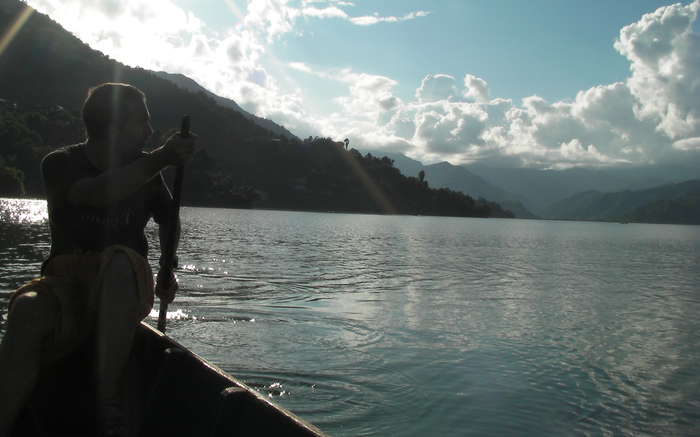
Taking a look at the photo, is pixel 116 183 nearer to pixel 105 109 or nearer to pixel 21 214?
pixel 105 109

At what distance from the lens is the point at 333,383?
967 centimetres

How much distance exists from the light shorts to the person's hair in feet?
3.24

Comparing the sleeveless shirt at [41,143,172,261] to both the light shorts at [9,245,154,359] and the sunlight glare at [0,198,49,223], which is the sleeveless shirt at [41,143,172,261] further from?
the sunlight glare at [0,198,49,223]

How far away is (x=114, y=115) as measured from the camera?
4375 millimetres

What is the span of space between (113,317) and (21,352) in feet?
1.98

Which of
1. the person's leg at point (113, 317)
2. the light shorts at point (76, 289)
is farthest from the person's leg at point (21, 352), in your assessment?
the person's leg at point (113, 317)

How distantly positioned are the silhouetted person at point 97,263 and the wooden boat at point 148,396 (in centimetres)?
38

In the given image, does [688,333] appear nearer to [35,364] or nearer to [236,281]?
[236,281]

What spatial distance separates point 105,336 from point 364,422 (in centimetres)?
504

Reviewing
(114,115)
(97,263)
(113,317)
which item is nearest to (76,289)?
(97,263)

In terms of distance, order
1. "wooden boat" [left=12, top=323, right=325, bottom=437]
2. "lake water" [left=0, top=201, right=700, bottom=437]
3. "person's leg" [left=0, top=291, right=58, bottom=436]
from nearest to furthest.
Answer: "person's leg" [left=0, top=291, right=58, bottom=436] → "wooden boat" [left=12, top=323, right=325, bottom=437] → "lake water" [left=0, top=201, right=700, bottom=437]

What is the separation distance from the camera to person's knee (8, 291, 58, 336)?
3.69 metres

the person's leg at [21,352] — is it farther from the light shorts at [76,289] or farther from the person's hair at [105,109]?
the person's hair at [105,109]

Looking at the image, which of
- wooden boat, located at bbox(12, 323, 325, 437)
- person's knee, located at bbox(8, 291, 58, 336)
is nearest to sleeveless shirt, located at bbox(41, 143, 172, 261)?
person's knee, located at bbox(8, 291, 58, 336)
